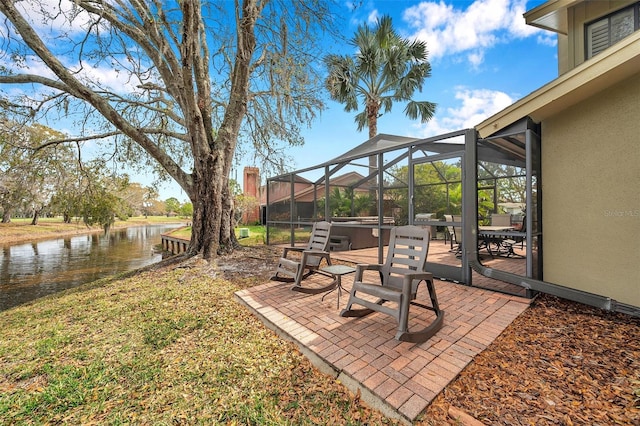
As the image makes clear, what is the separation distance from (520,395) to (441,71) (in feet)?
38.9

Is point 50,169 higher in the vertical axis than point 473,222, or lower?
higher

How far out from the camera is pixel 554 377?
2131 mm

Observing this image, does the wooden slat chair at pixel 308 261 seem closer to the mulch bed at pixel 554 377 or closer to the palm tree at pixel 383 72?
the mulch bed at pixel 554 377

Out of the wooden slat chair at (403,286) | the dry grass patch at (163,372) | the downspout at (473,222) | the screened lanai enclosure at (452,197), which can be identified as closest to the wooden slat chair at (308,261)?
the dry grass patch at (163,372)

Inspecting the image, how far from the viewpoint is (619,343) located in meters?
2.60

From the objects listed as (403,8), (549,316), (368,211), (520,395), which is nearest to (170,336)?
(520,395)

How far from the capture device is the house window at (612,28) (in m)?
4.11

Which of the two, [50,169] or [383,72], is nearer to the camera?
[50,169]

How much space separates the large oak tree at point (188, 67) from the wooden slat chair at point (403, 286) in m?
5.01

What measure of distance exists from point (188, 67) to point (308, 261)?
209 inches

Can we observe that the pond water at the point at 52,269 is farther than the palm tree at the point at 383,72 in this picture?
No

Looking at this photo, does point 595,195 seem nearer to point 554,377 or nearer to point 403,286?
point 554,377

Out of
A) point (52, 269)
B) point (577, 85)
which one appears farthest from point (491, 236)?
point (52, 269)

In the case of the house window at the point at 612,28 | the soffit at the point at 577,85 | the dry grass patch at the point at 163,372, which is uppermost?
the house window at the point at 612,28
